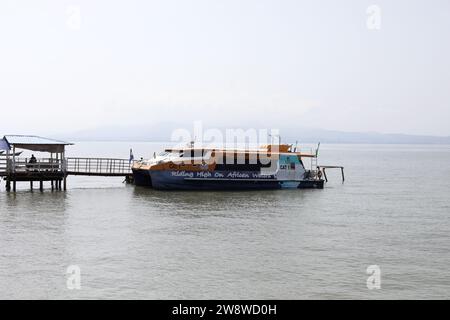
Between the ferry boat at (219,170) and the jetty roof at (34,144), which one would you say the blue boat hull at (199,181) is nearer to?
the ferry boat at (219,170)

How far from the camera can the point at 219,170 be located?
41812 mm

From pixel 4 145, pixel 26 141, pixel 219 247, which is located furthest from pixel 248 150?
pixel 219 247

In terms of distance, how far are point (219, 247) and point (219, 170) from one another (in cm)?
2001

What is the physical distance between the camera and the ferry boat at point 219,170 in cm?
4103

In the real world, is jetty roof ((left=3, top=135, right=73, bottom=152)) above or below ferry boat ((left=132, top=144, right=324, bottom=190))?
above

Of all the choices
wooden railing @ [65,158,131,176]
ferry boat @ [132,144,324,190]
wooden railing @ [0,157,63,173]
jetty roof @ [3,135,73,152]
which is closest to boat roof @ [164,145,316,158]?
ferry boat @ [132,144,324,190]

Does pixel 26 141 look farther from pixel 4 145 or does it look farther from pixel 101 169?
pixel 101 169

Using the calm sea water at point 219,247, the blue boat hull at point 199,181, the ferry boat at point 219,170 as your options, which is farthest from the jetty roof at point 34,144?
the blue boat hull at point 199,181

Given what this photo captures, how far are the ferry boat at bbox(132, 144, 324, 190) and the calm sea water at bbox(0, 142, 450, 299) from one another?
335 centimetres

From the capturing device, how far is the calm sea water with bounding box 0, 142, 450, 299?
16797mm

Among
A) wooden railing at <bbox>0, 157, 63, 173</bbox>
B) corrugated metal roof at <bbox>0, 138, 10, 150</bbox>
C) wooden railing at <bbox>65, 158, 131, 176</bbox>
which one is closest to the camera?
corrugated metal roof at <bbox>0, 138, 10, 150</bbox>

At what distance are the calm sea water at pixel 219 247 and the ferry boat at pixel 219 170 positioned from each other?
11.0ft

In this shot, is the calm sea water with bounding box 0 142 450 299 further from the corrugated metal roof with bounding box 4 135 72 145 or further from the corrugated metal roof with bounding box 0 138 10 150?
the corrugated metal roof with bounding box 4 135 72 145
